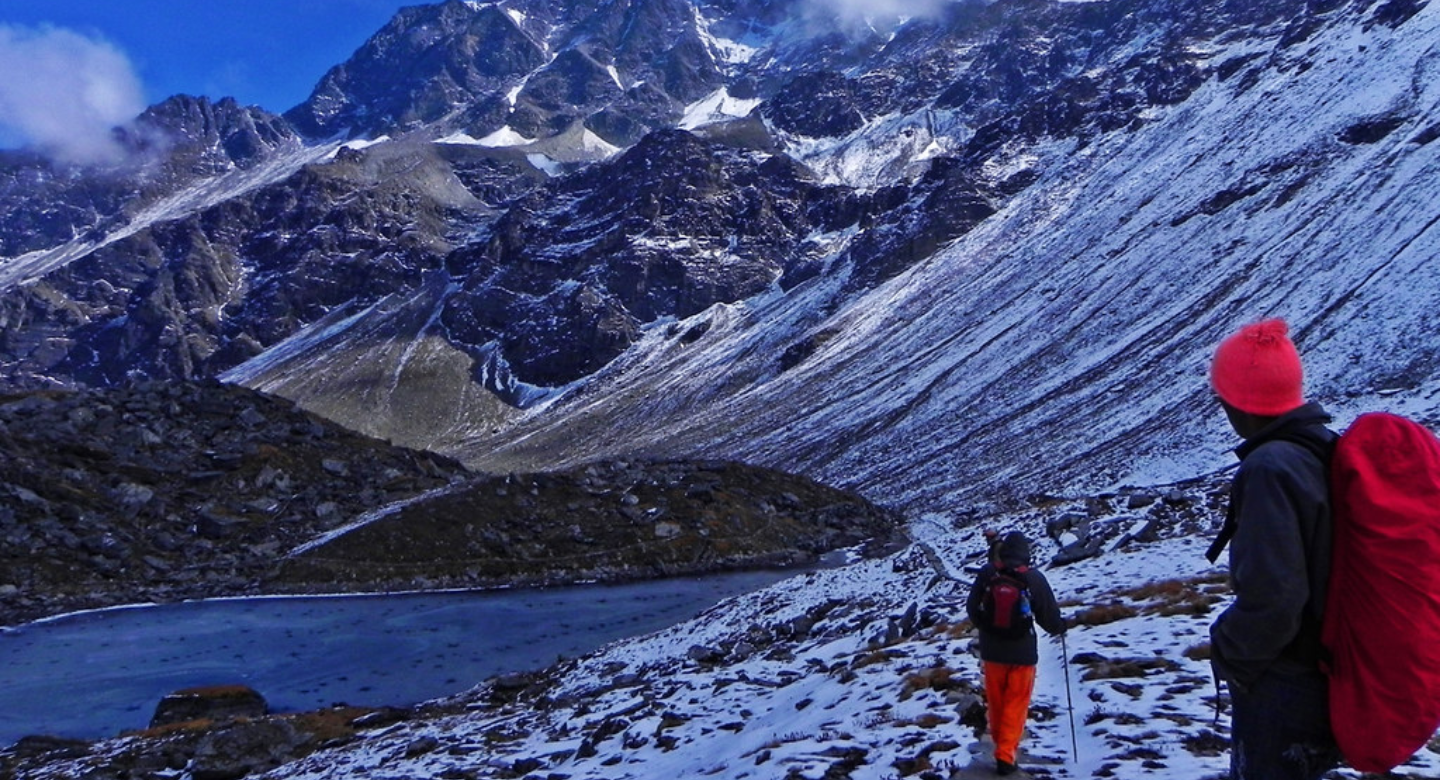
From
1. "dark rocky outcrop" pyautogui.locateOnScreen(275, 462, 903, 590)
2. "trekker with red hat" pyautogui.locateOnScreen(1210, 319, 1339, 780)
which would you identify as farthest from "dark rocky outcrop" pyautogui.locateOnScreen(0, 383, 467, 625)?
"trekker with red hat" pyautogui.locateOnScreen(1210, 319, 1339, 780)

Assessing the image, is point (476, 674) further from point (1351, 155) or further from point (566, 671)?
point (1351, 155)

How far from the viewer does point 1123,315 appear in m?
117

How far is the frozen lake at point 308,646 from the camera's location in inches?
1211

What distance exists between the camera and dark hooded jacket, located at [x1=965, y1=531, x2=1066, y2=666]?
10086mm

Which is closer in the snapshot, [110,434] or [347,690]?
[347,690]

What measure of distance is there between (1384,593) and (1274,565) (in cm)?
45

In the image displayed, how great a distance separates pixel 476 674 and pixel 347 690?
393 cm

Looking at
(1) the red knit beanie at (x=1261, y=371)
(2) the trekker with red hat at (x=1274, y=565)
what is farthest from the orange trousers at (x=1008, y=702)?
(1) the red knit beanie at (x=1261, y=371)

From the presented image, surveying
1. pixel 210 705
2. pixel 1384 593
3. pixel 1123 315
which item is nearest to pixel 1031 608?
pixel 1384 593

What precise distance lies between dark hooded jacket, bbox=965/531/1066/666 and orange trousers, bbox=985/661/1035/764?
0.10 metres

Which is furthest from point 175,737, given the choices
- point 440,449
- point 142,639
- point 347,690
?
point 440,449

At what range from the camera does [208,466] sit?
55281mm

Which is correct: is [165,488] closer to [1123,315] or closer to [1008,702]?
[1008,702]

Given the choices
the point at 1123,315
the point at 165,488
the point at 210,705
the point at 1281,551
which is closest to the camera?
the point at 1281,551
